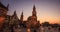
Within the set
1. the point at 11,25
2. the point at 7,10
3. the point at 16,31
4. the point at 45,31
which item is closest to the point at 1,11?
the point at 7,10

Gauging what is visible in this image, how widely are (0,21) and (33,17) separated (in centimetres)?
1580

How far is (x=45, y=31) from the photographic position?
21.8 meters

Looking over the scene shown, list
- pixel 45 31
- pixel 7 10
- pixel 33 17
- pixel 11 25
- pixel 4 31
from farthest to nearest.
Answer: pixel 33 17 < pixel 45 31 < pixel 7 10 < pixel 11 25 < pixel 4 31

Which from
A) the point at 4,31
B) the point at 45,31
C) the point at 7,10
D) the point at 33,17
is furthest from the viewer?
the point at 33,17

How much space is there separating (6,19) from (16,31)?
2064 millimetres

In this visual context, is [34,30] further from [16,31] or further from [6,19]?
[6,19]

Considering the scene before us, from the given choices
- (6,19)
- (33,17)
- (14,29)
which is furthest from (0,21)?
(33,17)

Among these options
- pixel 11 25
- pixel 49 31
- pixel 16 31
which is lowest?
pixel 49 31

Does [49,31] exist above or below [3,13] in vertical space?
below

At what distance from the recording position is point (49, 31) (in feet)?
72.9

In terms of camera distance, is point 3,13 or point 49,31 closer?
point 3,13

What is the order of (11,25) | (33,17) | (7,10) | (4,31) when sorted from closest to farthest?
1. (4,31)
2. (11,25)
3. (7,10)
4. (33,17)

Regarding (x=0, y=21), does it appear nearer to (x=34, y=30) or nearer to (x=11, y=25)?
(x=11, y=25)

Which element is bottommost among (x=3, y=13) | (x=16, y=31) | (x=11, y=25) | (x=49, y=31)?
(x=49, y=31)
